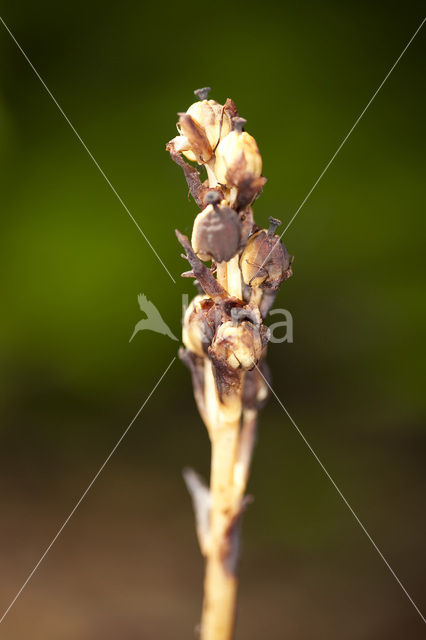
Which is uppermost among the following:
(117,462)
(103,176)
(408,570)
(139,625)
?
(103,176)

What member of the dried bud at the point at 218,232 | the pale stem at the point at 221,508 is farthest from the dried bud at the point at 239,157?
the pale stem at the point at 221,508

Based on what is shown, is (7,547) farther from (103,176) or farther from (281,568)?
(103,176)

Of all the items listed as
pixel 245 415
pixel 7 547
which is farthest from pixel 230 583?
pixel 7 547

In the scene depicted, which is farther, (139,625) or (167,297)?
(167,297)

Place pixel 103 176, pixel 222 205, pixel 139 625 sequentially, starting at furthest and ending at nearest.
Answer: pixel 103 176
pixel 139 625
pixel 222 205

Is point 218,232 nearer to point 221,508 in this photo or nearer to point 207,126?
point 207,126

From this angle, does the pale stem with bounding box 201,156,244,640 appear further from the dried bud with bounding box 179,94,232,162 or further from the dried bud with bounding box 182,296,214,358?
the dried bud with bounding box 179,94,232,162

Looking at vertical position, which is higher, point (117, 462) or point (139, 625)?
point (117, 462)

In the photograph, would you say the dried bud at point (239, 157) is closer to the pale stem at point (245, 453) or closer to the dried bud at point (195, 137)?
the dried bud at point (195, 137)
